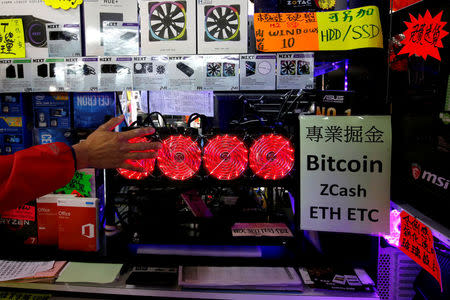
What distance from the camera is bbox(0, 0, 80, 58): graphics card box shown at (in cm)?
205

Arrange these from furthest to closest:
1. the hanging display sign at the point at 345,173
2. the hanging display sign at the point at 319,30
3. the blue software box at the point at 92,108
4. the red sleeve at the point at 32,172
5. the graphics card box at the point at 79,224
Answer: the blue software box at the point at 92,108
the graphics card box at the point at 79,224
the hanging display sign at the point at 319,30
the hanging display sign at the point at 345,173
the red sleeve at the point at 32,172

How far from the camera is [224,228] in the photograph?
1.95m

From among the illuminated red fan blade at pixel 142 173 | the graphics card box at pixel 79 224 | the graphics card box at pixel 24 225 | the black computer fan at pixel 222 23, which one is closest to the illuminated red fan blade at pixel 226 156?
the illuminated red fan blade at pixel 142 173

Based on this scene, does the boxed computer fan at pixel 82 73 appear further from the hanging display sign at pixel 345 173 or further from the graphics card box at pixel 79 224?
the hanging display sign at pixel 345 173

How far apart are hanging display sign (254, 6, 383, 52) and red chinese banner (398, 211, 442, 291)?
1021mm

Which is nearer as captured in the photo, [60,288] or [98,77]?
[60,288]

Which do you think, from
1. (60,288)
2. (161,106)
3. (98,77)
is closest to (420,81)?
(161,106)

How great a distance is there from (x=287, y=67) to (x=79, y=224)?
1657 millimetres

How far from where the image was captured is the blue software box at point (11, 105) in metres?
2.26

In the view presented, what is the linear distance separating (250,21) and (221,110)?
71cm

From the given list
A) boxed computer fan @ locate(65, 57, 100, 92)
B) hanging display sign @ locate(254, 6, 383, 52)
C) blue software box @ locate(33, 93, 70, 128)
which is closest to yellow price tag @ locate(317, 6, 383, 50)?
hanging display sign @ locate(254, 6, 383, 52)

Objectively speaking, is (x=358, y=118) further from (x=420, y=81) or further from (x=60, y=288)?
(x=60, y=288)

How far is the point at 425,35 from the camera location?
4.46 ft

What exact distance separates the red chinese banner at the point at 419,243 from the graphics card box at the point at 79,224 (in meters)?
1.77
